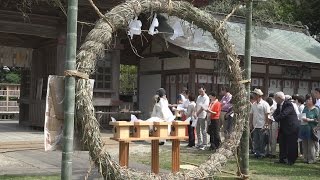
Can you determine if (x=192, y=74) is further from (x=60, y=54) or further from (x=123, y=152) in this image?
(x=123, y=152)

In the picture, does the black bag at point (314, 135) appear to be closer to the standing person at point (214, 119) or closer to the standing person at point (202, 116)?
the standing person at point (214, 119)

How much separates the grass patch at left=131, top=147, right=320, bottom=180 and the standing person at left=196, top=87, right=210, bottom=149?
75cm

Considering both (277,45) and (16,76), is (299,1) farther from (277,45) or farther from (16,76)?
(16,76)

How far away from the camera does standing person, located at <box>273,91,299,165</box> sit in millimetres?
10289

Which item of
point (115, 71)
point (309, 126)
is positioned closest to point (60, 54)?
point (115, 71)

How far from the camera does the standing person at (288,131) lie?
10289 mm

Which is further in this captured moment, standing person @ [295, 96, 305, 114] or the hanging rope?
standing person @ [295, 96, 305, 114]

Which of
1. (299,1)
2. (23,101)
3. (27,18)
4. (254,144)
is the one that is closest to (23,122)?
(23,101)

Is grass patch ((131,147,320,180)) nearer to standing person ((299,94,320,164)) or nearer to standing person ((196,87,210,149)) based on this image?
standing person ((299,94,320,164))

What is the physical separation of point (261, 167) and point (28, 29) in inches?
340

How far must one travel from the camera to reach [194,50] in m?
14.9

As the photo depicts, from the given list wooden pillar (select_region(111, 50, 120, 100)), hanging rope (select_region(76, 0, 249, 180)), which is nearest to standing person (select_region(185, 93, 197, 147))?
wooden pillar (select_region(111, 50, 120, 100))

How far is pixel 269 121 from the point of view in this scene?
1112 cm

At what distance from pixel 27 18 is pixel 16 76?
20169 mm
